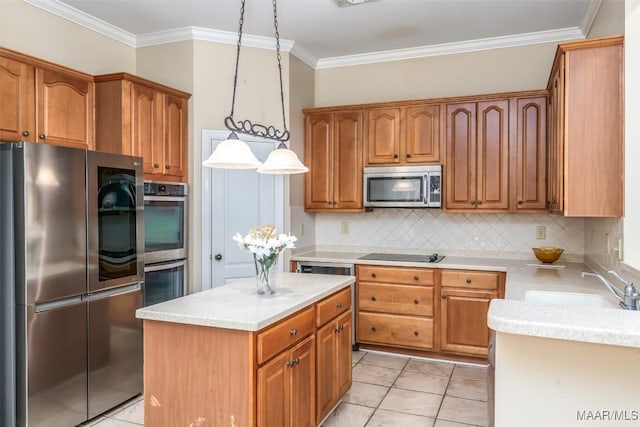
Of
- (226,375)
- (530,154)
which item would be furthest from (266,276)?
(530,154)

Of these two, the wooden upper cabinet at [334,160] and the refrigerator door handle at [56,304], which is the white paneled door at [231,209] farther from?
the refrigerator door handle at [56,304]

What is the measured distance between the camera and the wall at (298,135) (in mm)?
4410

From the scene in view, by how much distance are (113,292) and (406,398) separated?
2183 millimetres

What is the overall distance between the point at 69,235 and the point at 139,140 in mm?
1047

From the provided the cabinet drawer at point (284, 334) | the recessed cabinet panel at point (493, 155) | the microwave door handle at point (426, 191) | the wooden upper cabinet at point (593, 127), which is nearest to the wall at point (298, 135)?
the microwave door handle at point (426, 191)

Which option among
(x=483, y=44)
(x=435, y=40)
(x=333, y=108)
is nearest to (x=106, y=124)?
(x=333, y=108)

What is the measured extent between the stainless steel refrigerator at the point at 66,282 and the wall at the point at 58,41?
1.11m

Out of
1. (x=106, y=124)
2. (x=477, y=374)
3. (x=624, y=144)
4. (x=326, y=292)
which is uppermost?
(x=106, y=124)

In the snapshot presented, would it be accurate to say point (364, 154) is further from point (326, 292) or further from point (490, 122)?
point (326, 292)

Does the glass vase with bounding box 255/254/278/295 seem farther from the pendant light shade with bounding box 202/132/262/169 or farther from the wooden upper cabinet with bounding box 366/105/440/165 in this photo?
the wooden upper cabinet with bounding box 366/105/440/165

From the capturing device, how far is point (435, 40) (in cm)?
425

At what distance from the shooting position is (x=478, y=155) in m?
4.03

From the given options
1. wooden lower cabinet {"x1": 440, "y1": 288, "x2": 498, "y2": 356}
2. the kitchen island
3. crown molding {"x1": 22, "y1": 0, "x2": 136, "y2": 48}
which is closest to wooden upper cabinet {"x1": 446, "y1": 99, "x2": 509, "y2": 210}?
wooden lower cabinet {"x1": 440, "y1": 288, "x2": 498, "y2": 356}

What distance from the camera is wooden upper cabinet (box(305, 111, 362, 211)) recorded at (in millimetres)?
4438
